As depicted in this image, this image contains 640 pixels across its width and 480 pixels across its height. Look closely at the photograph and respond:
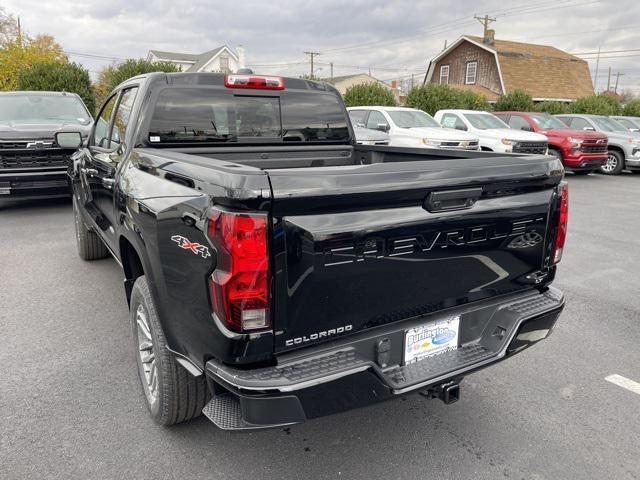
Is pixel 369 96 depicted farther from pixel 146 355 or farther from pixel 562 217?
pixel 146 355

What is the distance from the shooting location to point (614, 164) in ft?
50.0

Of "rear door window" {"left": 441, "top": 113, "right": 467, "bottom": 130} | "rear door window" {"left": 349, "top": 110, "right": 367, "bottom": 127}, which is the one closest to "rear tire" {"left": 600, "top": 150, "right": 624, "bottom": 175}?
"rear door window" {"left": 441, "top": 113, "right": 467, "bottom": 130}

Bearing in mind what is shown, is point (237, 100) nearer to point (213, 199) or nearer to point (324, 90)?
point (324, 90)

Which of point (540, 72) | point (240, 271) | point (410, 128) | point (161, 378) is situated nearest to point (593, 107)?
point (410, 128)

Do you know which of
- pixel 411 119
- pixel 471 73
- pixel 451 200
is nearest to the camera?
pixel 451 200

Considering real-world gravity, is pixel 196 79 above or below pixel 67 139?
above

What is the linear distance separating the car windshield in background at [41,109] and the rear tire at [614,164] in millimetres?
14475

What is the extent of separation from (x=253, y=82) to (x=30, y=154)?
584cm

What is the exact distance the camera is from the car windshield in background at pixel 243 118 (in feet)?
11.0

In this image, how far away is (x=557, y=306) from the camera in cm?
266

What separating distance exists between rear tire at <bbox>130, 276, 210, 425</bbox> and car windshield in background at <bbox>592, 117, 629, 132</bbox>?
16.3 m

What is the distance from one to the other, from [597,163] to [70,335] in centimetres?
1416

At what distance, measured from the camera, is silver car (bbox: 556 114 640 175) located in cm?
1464

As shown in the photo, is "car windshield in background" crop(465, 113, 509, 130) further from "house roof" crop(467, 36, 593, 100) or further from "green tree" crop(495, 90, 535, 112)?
"house roof" crop(467, 36, 593, 100)
